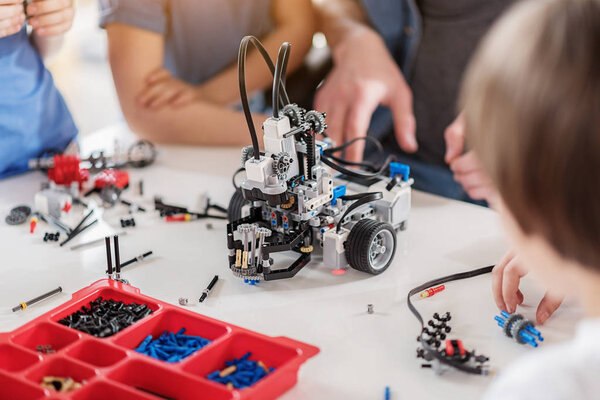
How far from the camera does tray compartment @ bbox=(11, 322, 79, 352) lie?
3.22ft

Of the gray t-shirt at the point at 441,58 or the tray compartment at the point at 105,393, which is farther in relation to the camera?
the gray t-shirt at the point at 441,58

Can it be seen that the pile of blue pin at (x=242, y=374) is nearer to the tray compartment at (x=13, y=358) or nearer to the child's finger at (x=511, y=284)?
the tray compartment at (x=13, y=358)

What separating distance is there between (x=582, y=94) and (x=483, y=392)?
1.52 feet

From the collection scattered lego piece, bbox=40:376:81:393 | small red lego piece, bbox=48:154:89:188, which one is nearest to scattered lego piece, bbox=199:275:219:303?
scattered lego piece, bbox=40:376:81:393

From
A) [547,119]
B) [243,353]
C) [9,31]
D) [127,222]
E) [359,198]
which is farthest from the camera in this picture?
[9,31]

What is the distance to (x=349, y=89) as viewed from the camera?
1736 millimetres

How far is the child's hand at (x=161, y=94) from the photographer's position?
5.81 feet

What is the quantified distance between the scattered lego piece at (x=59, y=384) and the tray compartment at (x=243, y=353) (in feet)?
0.47

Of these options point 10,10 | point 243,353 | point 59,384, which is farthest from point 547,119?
point 10,10

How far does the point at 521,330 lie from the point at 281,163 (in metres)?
0.43

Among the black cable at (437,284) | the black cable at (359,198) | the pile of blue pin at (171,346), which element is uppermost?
the black cable at (359,198)

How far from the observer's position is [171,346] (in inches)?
38.7

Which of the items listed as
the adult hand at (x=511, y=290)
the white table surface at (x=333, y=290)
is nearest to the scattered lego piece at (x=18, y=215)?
the white table surface at (x=333, y=290)

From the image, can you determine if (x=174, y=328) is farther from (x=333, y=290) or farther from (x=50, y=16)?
(x=50, y=16)
